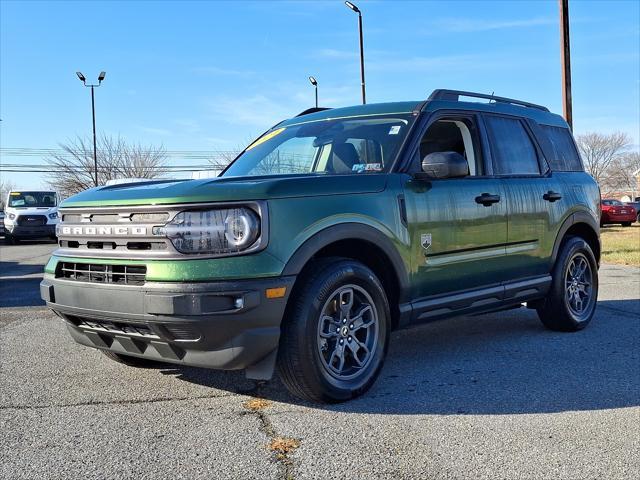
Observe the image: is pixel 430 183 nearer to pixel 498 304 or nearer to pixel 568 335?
pixel 498 304

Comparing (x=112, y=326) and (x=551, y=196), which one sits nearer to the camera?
(x=112, y=326)

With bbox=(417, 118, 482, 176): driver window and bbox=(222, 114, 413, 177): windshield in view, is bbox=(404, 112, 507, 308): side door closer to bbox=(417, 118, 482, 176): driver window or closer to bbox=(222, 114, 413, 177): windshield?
bbox=(417, 118, 482, 176): driver window

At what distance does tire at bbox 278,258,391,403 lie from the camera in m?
3.66

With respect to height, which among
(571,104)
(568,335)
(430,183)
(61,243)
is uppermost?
(571,104)

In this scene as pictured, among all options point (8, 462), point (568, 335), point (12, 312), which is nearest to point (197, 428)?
point (8, 462)

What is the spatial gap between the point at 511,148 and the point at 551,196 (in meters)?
0.59

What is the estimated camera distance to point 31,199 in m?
23.1

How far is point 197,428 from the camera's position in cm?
346

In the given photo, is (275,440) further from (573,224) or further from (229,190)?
(573,224)

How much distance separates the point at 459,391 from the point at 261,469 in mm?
1675

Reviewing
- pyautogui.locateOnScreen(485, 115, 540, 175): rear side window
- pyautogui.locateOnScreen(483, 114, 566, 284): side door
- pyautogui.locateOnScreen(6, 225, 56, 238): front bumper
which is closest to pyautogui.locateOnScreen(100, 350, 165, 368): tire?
pyautogui.locateOnScreen(483, 114, 566, 284): side door

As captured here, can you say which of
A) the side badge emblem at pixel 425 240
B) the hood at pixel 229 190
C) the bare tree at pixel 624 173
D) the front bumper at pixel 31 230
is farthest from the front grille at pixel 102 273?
the bare tree at pixel 624 173

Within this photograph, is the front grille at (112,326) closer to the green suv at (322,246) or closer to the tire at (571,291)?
the green suv at (322,246)

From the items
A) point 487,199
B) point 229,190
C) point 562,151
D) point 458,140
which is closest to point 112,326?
point 229,190
